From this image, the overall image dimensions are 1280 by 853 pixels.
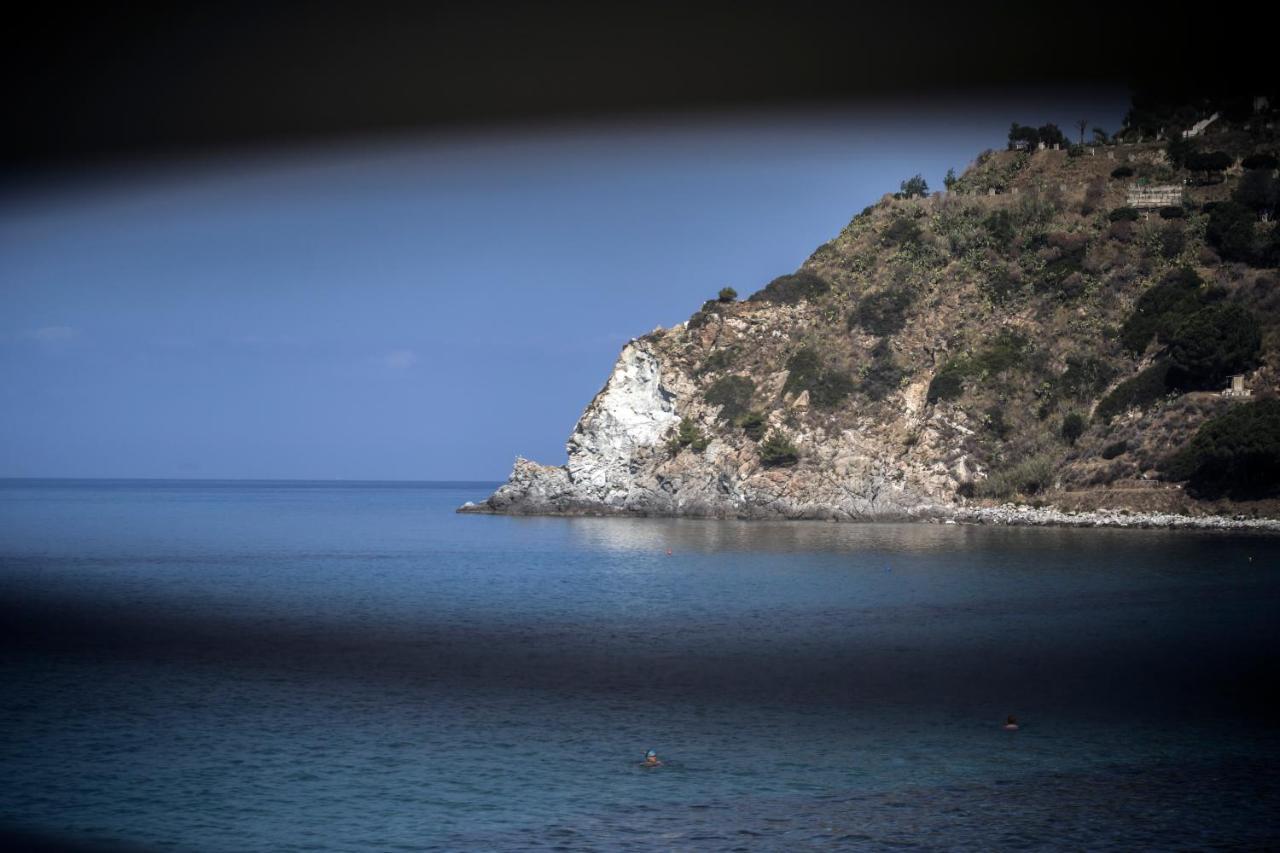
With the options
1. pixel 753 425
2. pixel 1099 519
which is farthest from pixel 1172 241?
pixel 753 425

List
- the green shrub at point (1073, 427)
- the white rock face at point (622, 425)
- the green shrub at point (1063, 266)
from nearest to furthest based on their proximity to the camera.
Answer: the green shrub at point (1073, 427) → the green shrub at point (1063, 266) → the white rock face at point (622, 425)

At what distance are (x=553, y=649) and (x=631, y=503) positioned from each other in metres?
54.2

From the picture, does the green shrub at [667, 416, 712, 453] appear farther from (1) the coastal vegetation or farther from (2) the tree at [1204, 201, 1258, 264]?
(2) the tree at [1204, 201, 1258, 264]

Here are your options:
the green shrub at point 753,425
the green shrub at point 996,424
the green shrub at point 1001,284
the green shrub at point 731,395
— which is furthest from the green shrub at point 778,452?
the green shrub at point 1001,284

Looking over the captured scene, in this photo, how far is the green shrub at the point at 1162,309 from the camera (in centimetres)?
6556

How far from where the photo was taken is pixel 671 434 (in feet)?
254

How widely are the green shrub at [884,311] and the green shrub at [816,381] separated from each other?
395 centimetres

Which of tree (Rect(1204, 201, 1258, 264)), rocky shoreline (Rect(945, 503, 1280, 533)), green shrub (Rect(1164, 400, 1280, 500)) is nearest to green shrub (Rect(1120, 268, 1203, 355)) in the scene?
tree (Rect(1204, 201, 1258, 264))

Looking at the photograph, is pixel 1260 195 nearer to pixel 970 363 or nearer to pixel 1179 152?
pixel 1179 152

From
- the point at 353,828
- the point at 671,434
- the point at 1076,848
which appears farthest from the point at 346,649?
the point at 671,434

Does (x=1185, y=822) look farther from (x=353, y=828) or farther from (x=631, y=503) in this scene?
(x=631, y=503)

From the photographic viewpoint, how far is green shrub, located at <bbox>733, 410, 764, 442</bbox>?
7262 cm

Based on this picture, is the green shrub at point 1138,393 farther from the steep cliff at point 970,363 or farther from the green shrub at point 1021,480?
the green shrub at point 1021,480

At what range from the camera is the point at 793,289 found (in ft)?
269
